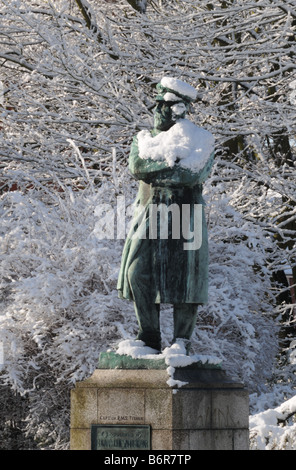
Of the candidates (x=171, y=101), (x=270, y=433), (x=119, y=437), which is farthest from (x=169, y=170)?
(x=270, y=433)

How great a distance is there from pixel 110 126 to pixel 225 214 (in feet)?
10.7

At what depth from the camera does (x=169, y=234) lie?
7.98m

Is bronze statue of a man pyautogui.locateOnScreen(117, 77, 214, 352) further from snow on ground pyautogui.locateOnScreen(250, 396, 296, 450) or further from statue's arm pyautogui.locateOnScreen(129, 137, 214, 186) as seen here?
snow on ground pyautogui.locateOnScreen(250, 396, 296, 450)

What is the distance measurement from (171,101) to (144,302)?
1557 mm

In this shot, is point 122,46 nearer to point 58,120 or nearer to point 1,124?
point 58,120

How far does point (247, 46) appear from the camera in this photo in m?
Result: 16.4

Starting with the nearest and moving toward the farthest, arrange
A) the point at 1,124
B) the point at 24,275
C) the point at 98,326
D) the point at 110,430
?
the point at 110,430 < the point at 98,326 < the point at 24,275 < the point at 1,124

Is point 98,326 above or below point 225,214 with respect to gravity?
below

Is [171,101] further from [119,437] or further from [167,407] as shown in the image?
[119,437]

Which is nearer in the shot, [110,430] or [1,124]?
[110,430]

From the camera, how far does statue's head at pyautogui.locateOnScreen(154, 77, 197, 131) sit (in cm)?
809
